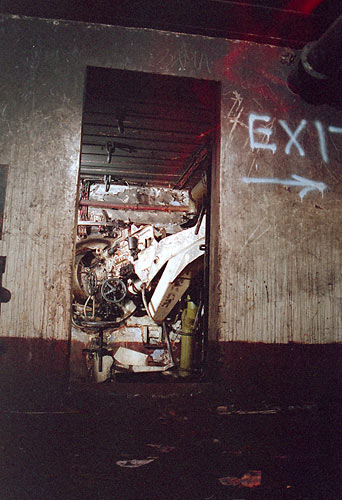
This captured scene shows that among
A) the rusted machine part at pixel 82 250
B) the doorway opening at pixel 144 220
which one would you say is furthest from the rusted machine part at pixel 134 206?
the rusted machine part at pixel 82 250

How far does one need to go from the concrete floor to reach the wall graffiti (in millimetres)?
2204

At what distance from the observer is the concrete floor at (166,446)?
8.20 ft

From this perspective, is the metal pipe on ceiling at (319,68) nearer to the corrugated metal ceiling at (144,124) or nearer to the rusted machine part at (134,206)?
the corrugated metal ceiling at (144,124)

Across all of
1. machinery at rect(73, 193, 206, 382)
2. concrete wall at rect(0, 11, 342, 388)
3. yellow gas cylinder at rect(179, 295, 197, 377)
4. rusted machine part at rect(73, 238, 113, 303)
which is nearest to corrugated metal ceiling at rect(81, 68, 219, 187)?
concrete wall at rect(0, 11, 342, 388)

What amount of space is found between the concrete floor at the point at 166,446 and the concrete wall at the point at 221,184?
1.59 ft

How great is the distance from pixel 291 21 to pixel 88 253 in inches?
276

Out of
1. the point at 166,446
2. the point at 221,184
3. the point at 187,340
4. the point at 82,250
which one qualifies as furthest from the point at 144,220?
the point at 166,446

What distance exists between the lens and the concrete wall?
262 cm

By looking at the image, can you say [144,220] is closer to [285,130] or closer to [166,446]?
[285,130]

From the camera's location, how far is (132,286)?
21.3 ft

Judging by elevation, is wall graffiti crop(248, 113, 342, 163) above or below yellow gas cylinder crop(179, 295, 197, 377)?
above

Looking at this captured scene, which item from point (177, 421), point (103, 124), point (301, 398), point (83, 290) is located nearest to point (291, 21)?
point (103, 124)

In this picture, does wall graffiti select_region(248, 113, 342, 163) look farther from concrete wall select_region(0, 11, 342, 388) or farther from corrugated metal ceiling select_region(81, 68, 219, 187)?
corrugated metal ceiling select_region(81, 68, 219, 187)

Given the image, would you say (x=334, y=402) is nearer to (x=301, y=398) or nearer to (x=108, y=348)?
(x=301, y=398)
